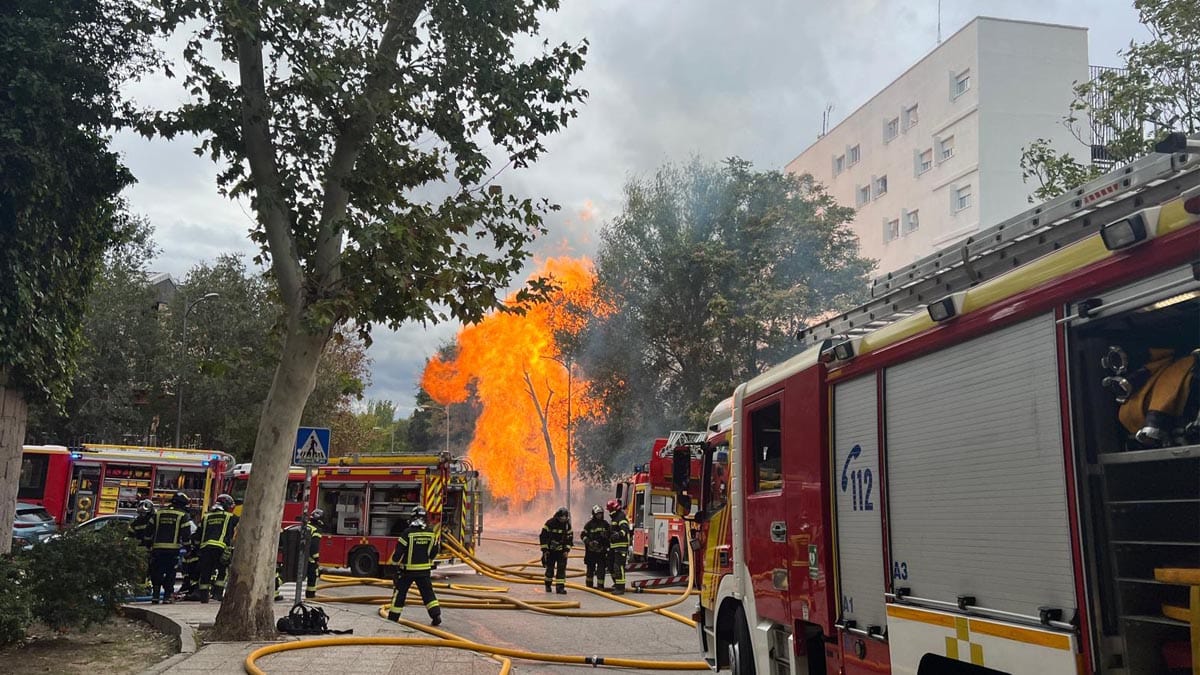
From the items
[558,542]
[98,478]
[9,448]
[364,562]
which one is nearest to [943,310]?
[9,448]

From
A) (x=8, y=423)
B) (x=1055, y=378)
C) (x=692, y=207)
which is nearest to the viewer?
(x=1055, y=378)

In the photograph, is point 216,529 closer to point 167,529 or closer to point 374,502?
point 167,529

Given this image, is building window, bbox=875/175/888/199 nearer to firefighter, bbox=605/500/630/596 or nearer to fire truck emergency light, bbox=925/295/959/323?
firefighter, bbox=605/500/630/596

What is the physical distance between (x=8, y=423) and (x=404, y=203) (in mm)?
5075

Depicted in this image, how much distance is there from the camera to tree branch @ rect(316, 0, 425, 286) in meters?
10.1

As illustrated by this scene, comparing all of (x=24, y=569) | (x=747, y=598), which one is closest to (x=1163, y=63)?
(x=747, y=598)

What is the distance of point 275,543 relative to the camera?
1007cm

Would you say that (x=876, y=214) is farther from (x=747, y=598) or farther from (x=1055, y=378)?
(x=1055, y=378)

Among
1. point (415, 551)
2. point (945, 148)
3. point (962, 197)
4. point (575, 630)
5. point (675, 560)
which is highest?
point (945, 148)

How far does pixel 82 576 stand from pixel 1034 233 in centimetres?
934

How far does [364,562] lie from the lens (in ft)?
60.8

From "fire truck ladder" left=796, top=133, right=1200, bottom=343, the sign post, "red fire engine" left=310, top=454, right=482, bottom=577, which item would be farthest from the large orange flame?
"fire truck ladder" left=796, top=133, right=1200, bottom=343

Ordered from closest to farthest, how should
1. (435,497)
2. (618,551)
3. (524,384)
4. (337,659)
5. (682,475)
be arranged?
(682,475), (337,659), (618,551), (435,497), (524,384)

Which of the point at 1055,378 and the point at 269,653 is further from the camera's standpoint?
the point at 269,653
